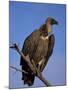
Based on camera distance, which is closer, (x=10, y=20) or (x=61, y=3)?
(x=10, y=20)

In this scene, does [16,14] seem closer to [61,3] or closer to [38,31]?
[38,31]

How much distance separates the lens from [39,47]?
2314 millimetres

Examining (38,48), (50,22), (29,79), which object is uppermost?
(50,22)

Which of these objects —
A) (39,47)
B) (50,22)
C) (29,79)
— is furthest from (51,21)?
(29,79)

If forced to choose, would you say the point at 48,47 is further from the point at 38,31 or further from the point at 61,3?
the point at 61,3

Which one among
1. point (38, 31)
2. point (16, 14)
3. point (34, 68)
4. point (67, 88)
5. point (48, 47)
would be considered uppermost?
point (16, 14)

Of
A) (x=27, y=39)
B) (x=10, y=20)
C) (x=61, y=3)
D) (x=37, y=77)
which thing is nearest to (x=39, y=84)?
(x=37, y=77)

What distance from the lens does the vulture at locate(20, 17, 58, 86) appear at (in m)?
2.28

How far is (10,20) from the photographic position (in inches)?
88.3

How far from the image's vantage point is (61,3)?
2393 millimetres

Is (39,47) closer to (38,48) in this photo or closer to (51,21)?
(38,48)

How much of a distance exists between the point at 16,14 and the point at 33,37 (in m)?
0.28

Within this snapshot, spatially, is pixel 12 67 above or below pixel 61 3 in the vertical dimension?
below

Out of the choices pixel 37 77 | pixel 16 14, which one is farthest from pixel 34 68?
pixel 16 14
